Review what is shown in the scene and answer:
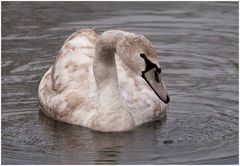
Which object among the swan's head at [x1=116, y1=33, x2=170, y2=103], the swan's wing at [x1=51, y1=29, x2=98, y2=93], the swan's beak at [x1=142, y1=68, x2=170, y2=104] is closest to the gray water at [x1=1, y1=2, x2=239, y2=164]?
the swan's wing at [x1=51, y1=29, x2=98, y2=93]

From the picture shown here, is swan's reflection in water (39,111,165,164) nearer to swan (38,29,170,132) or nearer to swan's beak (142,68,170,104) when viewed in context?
swan (38,29,170,132)

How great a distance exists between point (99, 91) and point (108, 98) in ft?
0.60

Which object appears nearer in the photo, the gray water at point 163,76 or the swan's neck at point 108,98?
the gray water at point 163,76

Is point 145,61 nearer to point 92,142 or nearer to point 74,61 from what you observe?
point 92,142

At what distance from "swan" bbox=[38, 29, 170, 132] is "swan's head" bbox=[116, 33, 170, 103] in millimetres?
254

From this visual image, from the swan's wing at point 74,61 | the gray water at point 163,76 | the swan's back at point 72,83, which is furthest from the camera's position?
the swan's wing at point 74,61

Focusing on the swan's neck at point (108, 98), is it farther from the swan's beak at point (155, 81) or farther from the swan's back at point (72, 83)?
the swan's beak at point (155, 81)

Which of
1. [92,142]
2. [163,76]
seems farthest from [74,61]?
[92,142]

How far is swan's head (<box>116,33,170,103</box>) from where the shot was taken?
40.7 feet

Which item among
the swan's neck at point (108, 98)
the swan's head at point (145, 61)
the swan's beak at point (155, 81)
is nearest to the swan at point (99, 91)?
the swan's neck at point (108, 98)

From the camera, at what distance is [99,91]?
1421cm

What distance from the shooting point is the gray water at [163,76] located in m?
12.9

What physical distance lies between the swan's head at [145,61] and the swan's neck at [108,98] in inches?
43.9

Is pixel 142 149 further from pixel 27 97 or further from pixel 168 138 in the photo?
pixel 27 97
